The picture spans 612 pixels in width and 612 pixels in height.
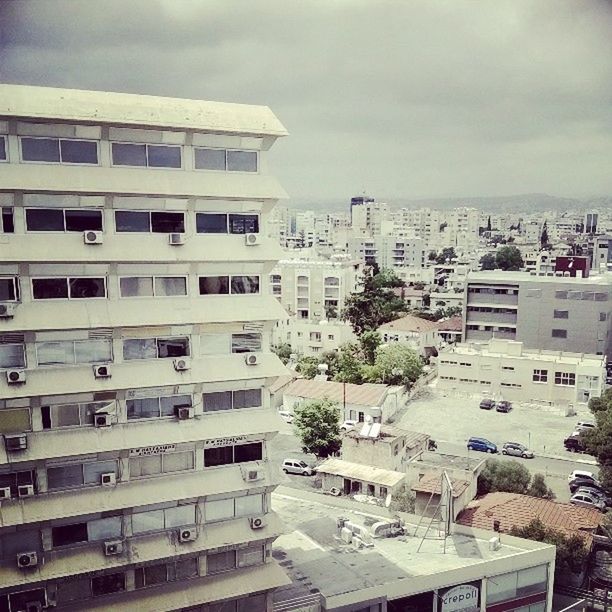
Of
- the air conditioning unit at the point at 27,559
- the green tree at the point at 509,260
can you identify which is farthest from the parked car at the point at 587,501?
the green tree at the point at 509,260

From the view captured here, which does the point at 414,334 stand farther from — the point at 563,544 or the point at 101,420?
the point at 101,420

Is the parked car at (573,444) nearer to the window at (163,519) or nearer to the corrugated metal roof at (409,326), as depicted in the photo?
the corrugated metal roof at (409,326)

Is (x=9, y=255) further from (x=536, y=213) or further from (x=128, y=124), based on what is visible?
(x=536, y=213)

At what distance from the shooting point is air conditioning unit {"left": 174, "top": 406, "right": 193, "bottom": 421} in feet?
17.1

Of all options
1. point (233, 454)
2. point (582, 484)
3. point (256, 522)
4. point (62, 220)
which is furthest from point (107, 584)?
point (582, 484)

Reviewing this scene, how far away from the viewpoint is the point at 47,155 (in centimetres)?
470

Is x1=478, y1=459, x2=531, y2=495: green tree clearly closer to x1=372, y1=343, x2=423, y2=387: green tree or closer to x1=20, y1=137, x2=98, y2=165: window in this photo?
x1=372, y1=343, x2=423, y2=387: green tree

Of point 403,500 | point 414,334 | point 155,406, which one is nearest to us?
point 155,406

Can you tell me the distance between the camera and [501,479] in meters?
9.20

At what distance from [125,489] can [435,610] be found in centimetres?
330

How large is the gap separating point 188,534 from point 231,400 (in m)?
1.12

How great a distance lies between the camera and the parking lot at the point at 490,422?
13.1 metres

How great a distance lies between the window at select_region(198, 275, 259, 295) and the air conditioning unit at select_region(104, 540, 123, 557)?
2038mm

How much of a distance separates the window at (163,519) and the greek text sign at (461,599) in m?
2.72
